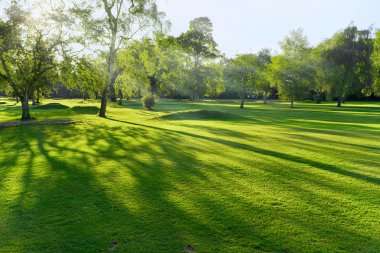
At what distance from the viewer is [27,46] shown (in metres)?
23.3

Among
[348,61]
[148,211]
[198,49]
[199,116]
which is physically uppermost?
[198,49]

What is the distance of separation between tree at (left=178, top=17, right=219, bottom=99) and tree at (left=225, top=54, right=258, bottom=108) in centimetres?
735

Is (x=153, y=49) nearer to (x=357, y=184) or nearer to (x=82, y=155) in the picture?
(x=82, y=155)

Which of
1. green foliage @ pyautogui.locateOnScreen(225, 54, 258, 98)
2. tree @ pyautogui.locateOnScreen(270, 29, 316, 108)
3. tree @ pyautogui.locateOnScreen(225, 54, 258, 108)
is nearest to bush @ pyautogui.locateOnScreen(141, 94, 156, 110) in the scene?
tree @ pyautogui.locateOnScreen(225, 54, 258, 108)

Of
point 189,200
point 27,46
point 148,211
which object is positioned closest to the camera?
point 148,211

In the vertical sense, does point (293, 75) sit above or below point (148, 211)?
above

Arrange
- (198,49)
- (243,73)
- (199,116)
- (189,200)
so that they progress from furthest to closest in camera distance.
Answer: (198,49), (243,73), (199,116), (189,200)

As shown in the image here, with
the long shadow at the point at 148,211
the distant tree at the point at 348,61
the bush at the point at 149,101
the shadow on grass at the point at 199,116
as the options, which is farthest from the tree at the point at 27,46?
the distant tree at the point at 348,61

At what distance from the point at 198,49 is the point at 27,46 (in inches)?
2047

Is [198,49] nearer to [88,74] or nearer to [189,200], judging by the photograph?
[88,74]

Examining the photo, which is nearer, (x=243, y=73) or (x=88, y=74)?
(x=88, y=74)

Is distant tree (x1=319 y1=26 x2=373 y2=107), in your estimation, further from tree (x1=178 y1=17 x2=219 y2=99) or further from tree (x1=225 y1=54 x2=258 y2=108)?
tree (x1=178 y1=17 x2=219 y2=99)

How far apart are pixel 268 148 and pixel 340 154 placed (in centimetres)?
285

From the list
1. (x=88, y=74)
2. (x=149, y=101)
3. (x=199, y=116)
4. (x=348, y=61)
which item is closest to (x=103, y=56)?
(x=88, y=74)
